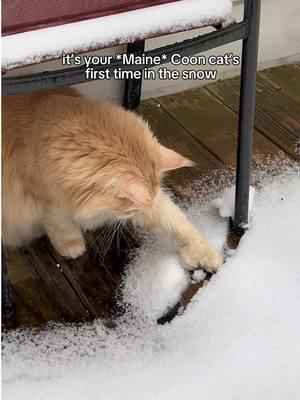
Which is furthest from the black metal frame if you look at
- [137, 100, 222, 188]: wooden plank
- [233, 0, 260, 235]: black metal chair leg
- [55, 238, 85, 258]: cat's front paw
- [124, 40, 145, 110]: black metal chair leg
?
[124, 40, 145, 110]: black metal chair leg

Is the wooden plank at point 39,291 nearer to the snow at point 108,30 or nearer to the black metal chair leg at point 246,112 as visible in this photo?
the black metal chair leg at point 246,112

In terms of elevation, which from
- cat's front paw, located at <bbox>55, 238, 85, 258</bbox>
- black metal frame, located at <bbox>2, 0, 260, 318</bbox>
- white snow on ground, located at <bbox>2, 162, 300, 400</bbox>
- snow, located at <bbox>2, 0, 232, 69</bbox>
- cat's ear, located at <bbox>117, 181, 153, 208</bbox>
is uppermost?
snow, located at <bbox>2, 0, 232, 69</bbox>

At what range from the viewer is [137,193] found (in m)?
1.16

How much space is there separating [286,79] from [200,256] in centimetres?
85

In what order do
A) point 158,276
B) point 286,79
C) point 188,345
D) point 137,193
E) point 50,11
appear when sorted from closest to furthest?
point 50,11 → point 137,193 → point 188,345 → point 158,276 → point 286,79

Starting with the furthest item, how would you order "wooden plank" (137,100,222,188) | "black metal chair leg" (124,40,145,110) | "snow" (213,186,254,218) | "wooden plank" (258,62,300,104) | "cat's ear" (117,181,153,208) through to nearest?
"wooden plank" (258,62,300,104) < "black metal chair leg" (124,40,145,110) < "wooden plank" (137,100,222,188) < "snow" (213,186,254,218) < "cat's ear" (117,181,153,208)

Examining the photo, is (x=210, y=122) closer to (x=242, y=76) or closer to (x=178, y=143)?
(x=178, y=143)

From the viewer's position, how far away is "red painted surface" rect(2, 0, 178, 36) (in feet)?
3.36

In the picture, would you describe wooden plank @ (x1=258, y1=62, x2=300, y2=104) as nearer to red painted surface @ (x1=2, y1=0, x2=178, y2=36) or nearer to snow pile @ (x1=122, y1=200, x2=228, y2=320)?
snow pile @ (x1=122, y1=200, x2=228, y2=320)

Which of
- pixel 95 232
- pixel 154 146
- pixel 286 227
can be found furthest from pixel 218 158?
pixel 154 146

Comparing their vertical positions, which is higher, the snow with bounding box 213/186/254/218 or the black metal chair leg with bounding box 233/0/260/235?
the black metal chair leg with bounding box 233/0/260/235

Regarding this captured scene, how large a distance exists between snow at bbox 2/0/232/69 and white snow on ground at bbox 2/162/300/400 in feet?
1.73

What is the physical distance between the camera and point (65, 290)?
4.59 feet

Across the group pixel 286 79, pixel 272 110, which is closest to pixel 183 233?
pixel 272 110
